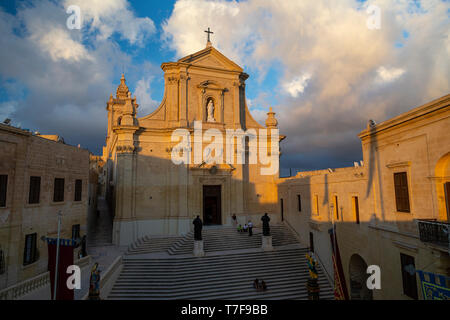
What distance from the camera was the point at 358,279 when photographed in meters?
15.8

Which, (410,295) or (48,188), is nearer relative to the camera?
(410,295)

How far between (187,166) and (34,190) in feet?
38.8

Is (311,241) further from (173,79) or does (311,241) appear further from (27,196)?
(27,196)

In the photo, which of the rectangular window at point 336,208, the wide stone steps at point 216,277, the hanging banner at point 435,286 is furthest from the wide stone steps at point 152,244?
the hanging banner at point 435,286

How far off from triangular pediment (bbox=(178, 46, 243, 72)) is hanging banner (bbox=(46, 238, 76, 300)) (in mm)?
19223

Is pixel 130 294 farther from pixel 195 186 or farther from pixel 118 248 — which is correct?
pixel 195 186

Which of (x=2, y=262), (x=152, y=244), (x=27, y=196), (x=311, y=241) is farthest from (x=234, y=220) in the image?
(x=2, y=262)

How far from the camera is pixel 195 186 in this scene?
79.5 ft

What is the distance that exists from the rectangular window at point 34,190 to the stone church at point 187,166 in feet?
23.7

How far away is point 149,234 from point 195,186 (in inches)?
226

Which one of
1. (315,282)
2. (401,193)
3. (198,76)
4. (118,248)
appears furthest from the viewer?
(198,76)

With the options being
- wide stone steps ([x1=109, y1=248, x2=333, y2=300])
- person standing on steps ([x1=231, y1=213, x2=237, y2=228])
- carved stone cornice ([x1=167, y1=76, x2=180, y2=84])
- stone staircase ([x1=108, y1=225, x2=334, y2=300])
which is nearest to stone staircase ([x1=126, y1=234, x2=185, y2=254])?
stone staircase ([x1=108, y1=225, x2=334, y2=300])

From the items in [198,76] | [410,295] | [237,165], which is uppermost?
[198,76]

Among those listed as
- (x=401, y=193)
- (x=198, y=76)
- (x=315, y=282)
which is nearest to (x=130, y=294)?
(x=315, y=282)
